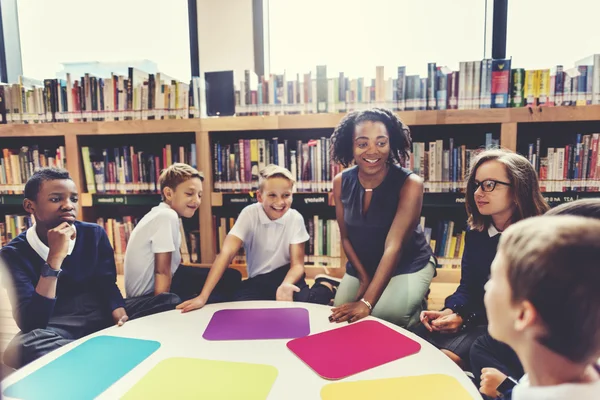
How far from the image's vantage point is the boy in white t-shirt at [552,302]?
1.83ft

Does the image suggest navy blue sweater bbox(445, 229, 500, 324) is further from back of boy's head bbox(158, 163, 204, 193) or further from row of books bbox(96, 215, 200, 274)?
row of books bbox(96, 215, 200, 274)

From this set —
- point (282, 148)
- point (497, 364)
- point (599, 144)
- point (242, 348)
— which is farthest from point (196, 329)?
point (599, 144)

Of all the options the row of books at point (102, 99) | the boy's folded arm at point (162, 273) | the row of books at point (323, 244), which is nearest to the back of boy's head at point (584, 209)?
the boy's folded arm at point (162, 273)

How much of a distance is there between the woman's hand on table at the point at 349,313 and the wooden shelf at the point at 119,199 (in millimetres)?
1976

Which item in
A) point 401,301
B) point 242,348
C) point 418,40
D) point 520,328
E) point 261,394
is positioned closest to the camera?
point 520,328

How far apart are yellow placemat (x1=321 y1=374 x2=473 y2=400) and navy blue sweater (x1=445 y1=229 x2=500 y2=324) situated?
2.59 ft

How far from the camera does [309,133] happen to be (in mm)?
2920

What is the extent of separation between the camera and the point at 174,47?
326 centimetres

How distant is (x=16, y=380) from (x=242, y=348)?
523 mm

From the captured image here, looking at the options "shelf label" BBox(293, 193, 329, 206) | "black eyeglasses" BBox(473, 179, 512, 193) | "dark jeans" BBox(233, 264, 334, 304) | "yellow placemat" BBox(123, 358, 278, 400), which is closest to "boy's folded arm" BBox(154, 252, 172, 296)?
"dark jeans" BBox(233, 264, 334, 304)

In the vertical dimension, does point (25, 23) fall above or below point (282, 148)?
above

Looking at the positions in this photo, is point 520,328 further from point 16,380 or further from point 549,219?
point 16,380

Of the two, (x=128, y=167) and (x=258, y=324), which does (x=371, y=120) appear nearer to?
(x=258, y=324)

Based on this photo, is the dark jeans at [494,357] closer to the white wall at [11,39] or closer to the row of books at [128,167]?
the row of books at [128,167]
